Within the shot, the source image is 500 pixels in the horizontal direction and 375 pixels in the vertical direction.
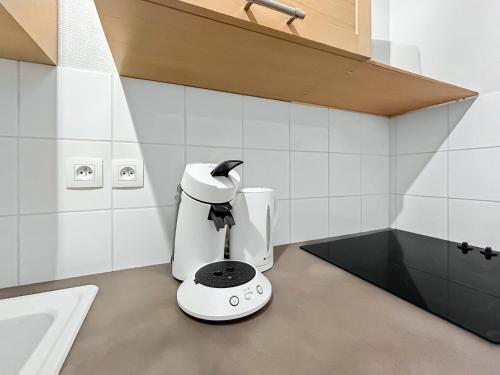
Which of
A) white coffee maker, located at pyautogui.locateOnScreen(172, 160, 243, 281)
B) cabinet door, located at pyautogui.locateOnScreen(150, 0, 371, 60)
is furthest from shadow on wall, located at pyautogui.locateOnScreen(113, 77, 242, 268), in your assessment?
cabinet door, located at pyautogui.locateOnScreen(150, 0, 371, 60)

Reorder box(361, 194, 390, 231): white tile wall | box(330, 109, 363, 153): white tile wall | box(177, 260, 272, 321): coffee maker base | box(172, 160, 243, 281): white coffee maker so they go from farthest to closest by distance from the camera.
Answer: box(361, 194, 390, 231): white tile wall, box(330, 109, 363, 153): white tile wall, box(172, 160, 243, 281): white coffee maker, box(177, 260, 272, 321): coffee maker base

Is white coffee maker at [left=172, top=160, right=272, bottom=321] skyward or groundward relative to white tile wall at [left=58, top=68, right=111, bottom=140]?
groundward

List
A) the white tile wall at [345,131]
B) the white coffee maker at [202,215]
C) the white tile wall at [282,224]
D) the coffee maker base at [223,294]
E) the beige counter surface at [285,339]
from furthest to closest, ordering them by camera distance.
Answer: the white tile wall at [345,131], the white tile wall at [282,224], the white coffee maker at [202,215], the coffee maker base at [223,294], the beige counter surface at [285,339]

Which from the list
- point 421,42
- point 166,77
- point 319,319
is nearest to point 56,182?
point 166,77

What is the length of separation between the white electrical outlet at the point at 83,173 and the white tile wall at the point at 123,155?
0.02 meters

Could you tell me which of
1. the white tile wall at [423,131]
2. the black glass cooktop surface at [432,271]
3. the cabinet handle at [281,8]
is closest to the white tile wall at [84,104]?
the cabinet handle at [281,8]

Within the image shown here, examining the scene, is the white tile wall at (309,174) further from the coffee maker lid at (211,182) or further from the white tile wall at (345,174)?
the coffee maker lid at (211,182)

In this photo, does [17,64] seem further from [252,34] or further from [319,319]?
[319,319]

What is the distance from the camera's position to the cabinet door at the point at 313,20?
1.43 feet

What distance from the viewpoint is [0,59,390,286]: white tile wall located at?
1.97ft

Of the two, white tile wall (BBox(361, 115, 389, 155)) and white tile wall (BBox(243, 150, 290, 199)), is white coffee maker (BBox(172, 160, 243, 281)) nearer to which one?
white tile wall (BBox(243, 150, 290, 199))

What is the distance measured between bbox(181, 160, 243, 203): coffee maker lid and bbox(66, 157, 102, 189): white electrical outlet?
0.91ft

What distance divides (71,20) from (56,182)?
1.47 feet

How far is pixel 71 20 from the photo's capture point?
2.11ft
